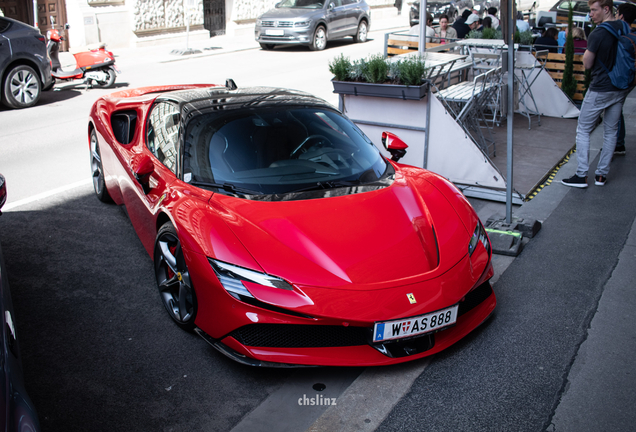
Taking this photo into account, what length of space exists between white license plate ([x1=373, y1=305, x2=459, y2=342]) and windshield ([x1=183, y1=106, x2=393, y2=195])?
1.11 m

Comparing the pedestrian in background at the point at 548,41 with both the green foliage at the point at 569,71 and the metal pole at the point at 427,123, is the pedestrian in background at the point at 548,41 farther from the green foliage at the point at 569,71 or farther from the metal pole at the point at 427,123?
the metal pole at the point at 427,123

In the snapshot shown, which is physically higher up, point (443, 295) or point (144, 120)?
point (144, 120)

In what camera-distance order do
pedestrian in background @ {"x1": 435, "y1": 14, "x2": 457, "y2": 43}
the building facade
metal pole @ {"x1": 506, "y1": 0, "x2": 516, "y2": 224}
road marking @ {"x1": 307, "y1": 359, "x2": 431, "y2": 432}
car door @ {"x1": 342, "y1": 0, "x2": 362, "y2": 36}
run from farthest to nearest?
car door @ {"x1": 342, "y1": 0, "x2": 362, "y2": 36}, the building facade, pedestrian in background @ {"x1": 435, "y1": 14, "x2": 457, "y2": 43}, metal pole @ {"x1": 506, "y1": 0, "x2": 516, "y2": 224}, road marking @ {"x1": 307, "y1": 359, "x2": 431, "y2": 432}

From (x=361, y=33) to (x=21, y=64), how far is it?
527 inches

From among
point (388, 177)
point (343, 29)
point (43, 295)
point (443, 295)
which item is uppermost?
point (343, 29)

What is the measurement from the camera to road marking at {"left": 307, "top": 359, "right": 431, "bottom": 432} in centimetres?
280

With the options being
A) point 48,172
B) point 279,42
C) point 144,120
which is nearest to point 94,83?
point 48,172

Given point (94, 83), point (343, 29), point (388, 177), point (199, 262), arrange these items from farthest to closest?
point (343, 29)
point (94, 83)
point (388, 177)
point (199, 262)

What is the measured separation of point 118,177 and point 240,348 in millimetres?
2437

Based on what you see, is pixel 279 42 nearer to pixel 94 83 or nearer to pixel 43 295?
pixel 94 83

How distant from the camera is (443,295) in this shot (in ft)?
10.1

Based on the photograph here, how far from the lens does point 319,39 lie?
18438mm

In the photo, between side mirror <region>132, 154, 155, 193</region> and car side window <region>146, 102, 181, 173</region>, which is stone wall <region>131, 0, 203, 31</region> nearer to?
car side window <region>146, 102, 181, 173</region>

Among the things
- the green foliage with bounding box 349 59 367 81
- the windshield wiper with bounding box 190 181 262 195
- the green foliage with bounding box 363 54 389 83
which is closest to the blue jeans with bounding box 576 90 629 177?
the green foliage with bounding box 363 54 389 83
